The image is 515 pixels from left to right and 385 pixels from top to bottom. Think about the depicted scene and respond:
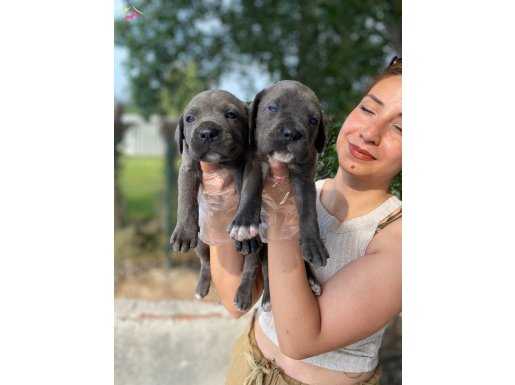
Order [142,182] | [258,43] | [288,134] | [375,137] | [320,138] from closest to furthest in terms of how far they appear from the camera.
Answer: [288,134] → [320,138] → [375,137] → [258,43] → [142,182]

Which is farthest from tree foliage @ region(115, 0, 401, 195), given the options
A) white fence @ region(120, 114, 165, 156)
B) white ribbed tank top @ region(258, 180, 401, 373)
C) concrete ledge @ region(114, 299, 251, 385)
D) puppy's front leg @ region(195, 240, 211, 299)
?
concrete ledge @ region(114, 299, 251, 385)

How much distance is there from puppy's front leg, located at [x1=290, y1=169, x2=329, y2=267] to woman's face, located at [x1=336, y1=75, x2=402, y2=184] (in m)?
0.20

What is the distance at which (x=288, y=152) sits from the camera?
1.18 meters

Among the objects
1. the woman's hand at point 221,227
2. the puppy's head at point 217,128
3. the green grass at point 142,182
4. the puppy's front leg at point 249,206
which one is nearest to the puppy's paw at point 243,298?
the woman's hand at point 221,227

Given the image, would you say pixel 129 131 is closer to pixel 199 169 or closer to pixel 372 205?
pixel 199 169

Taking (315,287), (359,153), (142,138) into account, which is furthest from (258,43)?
(315,287)

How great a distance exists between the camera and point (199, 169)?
134 centimetres

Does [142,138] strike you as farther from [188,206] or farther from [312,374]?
[312,374]

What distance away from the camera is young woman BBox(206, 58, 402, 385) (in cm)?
135

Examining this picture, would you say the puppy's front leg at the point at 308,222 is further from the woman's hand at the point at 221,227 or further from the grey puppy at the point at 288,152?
the woman's hand at the point at 221,227

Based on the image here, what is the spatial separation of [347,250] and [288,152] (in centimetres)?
35

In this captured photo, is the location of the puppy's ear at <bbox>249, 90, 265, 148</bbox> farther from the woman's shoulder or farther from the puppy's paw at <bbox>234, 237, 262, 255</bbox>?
the woman's shoulder
